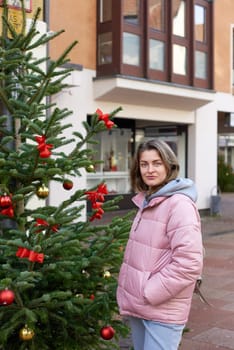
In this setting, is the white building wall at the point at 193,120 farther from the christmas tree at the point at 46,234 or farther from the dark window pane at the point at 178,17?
the christmas tree at the point at 46,234

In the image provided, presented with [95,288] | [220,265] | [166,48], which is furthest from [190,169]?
[95,288]

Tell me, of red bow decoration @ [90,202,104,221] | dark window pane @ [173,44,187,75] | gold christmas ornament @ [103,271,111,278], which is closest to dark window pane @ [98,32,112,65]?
dark window pane @ [173,44,187,75]

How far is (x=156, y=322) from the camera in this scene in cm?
267

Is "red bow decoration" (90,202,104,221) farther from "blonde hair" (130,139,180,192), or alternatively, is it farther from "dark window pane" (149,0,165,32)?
"dark window pane" (149,0,165,32)

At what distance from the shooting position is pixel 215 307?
6094 mm

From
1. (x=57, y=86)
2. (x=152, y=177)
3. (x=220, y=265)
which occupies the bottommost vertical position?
(x=220, y=265)

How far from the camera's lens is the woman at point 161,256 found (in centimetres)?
255

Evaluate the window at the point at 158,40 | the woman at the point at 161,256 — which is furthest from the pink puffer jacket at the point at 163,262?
the window at the point at 158,40

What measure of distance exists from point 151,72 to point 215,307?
28.2ft

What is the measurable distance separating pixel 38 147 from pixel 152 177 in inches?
26.8

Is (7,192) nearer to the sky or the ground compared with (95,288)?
nearer to the sky

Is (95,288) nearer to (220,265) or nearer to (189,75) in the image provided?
(220,265)

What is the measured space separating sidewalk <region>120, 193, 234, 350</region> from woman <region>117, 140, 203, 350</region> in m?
1.30

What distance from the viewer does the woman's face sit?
2.77 metres
